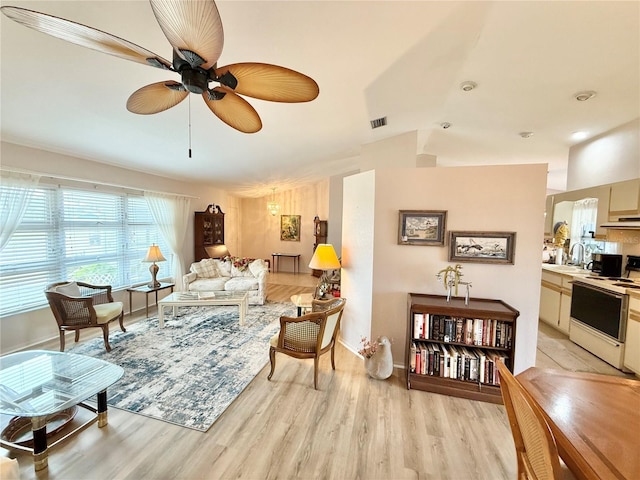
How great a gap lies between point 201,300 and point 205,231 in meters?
2.71

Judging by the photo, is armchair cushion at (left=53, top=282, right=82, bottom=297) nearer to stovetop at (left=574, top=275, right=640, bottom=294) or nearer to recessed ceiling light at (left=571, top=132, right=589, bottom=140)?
stovetop at (left=574, top=275, right=640, bottom=294)

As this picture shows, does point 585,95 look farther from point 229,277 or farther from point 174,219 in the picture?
point 174,219

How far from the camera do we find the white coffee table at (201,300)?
3838 mm

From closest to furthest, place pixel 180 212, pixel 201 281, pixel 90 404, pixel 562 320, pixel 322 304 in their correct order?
pixel 90 404 → pixel 322 304 → pixel 562 320 → pixel 201 281 → pixel 180 212

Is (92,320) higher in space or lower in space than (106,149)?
lower

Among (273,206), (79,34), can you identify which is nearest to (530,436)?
(79,34)

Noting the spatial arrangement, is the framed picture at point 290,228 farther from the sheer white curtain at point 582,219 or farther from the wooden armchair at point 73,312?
the sheer white curtain at point 582,219

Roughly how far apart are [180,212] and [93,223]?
1.58m

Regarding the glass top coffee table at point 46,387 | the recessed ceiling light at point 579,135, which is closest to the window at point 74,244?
the glass top coffee table at point 46,387

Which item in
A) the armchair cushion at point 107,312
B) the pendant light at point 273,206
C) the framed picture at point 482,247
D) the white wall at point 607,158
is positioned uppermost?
the white wall at point 607,158

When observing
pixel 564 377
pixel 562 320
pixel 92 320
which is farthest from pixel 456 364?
pixel 92 320

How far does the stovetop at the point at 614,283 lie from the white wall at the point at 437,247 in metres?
1.17

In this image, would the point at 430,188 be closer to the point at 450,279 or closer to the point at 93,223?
the point at 450,279

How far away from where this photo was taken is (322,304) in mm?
2947
